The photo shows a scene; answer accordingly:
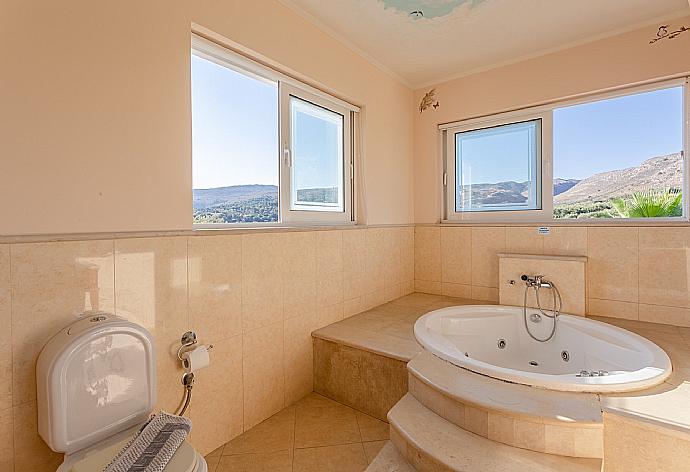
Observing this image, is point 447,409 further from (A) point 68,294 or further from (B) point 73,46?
(B) point 73,46

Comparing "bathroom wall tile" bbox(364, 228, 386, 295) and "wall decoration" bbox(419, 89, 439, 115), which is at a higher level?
"wall decoration" bbox(419, 89, 439, 115)

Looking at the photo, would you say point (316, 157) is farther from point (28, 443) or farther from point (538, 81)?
point (28, 443)

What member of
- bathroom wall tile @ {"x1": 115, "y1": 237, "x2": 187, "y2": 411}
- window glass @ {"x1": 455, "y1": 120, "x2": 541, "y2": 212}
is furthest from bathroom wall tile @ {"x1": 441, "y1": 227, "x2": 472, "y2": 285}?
bathroom wall tile @ {"x1": 115, "y1": 237, "x2": 187, "y2": 411}

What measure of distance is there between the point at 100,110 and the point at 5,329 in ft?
2.73

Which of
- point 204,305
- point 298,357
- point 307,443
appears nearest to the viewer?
point 204,305

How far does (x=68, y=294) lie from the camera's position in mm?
1267

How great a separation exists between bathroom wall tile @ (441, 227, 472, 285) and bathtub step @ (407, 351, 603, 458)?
162cm

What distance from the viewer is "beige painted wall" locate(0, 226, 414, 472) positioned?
3.82ft

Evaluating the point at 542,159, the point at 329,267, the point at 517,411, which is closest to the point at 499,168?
the point at 542,159

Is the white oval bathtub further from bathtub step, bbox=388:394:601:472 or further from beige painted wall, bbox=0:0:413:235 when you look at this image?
beige painted wall, bbox=0:0:413:235

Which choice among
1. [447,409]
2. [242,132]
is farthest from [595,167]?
[242,132]

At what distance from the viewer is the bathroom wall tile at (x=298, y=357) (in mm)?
2176

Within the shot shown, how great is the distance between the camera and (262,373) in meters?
2.02

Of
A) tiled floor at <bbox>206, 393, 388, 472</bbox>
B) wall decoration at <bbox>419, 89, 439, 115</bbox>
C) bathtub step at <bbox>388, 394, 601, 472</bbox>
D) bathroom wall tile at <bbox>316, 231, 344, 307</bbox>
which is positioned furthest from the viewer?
wall decoration at <bbox>419, 89, 439, 115</bbox>
